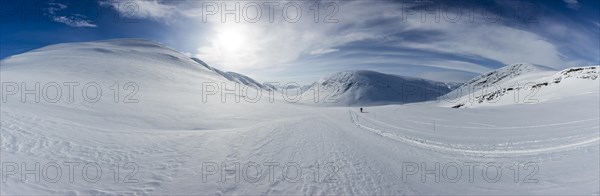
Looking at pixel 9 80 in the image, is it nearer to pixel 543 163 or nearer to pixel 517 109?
pixel 543 163

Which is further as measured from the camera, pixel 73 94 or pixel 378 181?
pixel 73 94

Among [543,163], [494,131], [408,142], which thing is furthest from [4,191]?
[494,131]

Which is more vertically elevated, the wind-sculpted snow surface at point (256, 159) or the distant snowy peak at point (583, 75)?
the distant snowy peak at point (583, 75)

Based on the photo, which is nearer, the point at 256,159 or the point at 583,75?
the point at 256,159

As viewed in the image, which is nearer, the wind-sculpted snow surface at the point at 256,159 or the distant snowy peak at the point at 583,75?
the wind-sculpted snow surface at the point at 256,159

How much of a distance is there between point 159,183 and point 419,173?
8781mm

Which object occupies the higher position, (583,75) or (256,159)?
(583,75)

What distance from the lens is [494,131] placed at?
2128cm

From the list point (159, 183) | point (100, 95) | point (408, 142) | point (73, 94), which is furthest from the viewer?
point (100, 95)

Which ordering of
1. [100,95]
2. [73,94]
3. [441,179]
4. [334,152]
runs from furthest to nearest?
1. [100,95]
2. [73,94]
3. [334,152]
4. [441,179]

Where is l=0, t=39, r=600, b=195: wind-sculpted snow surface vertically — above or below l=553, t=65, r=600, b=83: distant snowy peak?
below

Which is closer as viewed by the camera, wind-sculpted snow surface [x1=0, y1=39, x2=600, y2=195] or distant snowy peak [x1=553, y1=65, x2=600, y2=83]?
wind-sculpted snow surface [x1=0, y1=39, x2=600, y2=195]

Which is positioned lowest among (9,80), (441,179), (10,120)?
(441,179)

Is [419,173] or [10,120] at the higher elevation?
[10,120]
